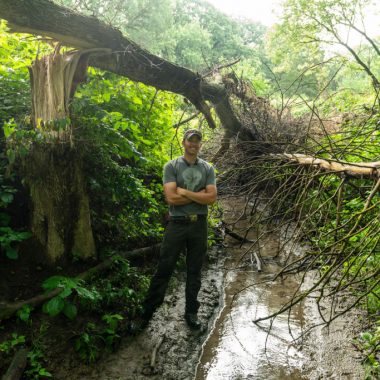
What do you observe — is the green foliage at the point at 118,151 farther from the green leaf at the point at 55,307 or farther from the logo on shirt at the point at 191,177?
the green leaf at the point at 55,307

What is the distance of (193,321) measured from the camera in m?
4.25

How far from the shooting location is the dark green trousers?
4.06 meters

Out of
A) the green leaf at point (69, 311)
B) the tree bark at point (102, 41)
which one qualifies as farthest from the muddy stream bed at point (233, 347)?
the tree bark at point (102, 41)

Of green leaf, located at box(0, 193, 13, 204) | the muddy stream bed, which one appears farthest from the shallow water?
green leaf, located at box(0, 193, 13, 204)

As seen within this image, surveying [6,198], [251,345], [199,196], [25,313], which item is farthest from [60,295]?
[251,345]

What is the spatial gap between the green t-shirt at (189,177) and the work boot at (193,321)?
125 cm

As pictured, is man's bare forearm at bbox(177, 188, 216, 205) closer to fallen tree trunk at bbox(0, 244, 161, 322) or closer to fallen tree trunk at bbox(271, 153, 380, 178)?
fallen tree trunk at bbox(271, 153, 380, 178)

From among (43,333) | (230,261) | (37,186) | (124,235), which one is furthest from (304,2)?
(43,333)

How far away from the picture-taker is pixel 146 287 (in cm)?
459

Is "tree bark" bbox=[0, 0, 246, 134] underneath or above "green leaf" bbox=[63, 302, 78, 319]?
above

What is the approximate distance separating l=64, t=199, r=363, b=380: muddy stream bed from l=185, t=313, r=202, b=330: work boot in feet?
0.21

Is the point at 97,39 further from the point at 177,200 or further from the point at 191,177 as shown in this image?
the point at 177,200

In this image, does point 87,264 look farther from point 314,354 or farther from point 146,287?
point 314,354

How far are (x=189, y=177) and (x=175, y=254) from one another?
2.92 ft
